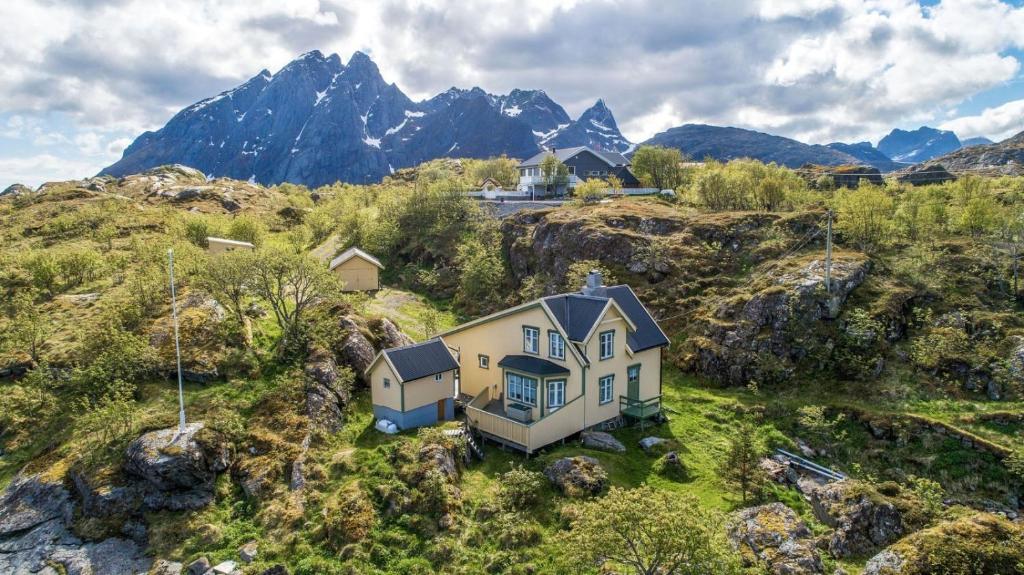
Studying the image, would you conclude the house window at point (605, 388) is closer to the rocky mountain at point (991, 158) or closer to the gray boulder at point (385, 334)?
the gray boulder at point (385, 334)

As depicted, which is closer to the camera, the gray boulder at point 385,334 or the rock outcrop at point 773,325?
the rock outcrop at point 773,325

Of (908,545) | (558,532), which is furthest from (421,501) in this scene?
(908,545)

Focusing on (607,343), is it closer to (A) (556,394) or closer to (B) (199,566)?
(A) (556,394)

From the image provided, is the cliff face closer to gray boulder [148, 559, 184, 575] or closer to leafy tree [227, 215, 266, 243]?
gray boulder [148, 559, 184, 575]

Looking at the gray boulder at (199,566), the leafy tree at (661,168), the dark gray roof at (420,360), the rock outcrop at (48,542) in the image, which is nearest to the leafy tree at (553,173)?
the leafy tree at (661,168)

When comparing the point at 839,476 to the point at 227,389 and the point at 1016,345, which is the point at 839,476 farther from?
the point at 227,389

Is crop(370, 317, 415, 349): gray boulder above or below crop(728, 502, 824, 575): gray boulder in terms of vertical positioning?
above

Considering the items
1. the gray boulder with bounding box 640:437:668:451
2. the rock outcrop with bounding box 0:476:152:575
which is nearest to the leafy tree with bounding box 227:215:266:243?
the rock outcrop with bounding box 0:476:152:575
